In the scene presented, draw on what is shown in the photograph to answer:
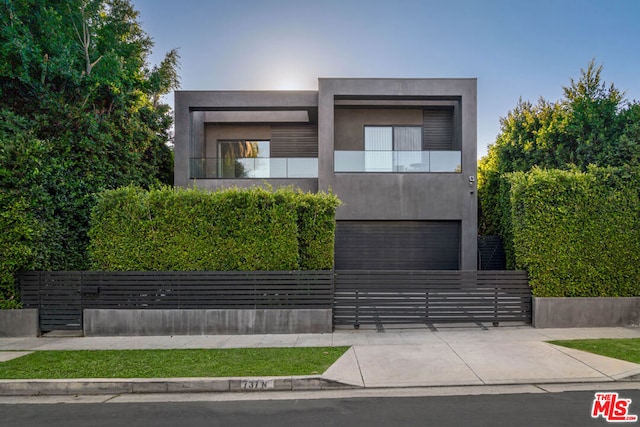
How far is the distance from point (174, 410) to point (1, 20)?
1281 centimetres

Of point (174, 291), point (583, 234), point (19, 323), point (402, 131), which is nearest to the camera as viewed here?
point (19, 323)

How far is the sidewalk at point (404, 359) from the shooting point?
5.56 meters

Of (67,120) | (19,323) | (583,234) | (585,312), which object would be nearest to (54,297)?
(19,323)

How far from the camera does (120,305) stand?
8625 mm

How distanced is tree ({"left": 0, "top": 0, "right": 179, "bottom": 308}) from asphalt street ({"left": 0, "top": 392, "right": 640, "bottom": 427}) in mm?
5123

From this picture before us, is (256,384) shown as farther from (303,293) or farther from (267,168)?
(267,168)

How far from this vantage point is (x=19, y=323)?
332 inches

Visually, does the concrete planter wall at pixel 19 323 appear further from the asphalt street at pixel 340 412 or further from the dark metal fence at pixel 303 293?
the asphalt street at pixel 340 412

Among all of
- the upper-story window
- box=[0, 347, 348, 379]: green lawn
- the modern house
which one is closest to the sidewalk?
box=[0, 347, 348, 379]: green lawn

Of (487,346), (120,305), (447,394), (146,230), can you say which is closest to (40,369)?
(120,305)

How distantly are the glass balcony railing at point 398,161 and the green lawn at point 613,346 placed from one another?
7418 mm

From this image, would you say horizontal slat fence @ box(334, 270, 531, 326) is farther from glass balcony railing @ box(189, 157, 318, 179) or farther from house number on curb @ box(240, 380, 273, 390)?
glass balcony railing @ box(189, 157, 318, 179)

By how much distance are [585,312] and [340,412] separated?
750cm

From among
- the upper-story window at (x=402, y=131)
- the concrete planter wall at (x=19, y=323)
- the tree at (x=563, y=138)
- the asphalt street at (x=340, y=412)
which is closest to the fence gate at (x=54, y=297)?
the concrete planter wall at (x=19, y=323)
